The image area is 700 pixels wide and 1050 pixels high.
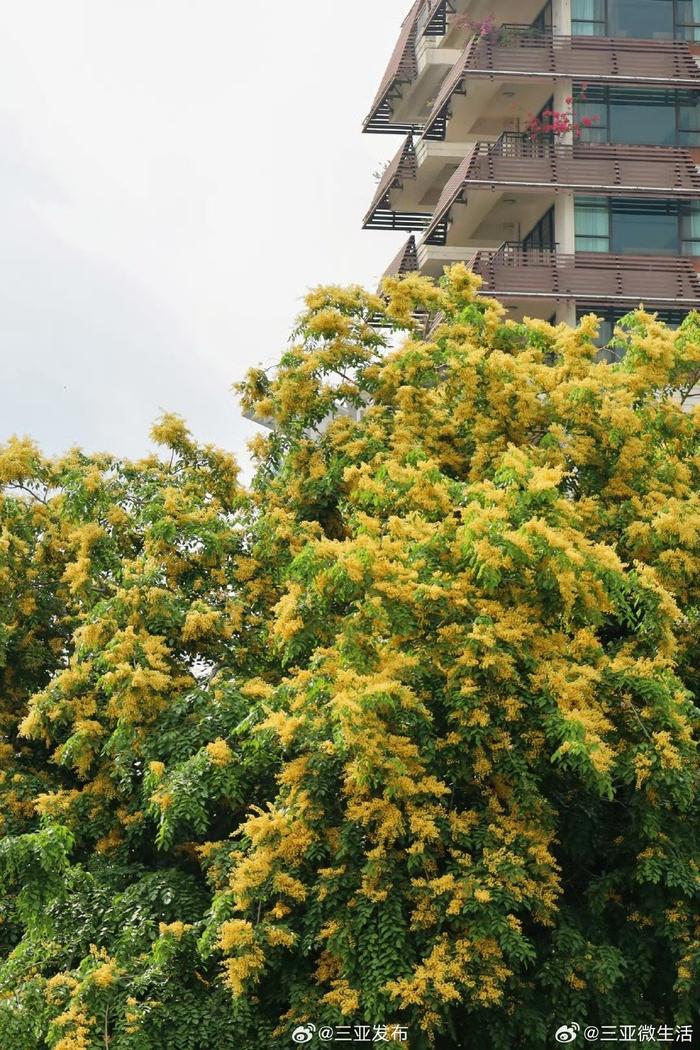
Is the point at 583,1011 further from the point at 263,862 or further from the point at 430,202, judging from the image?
the point at 430,202

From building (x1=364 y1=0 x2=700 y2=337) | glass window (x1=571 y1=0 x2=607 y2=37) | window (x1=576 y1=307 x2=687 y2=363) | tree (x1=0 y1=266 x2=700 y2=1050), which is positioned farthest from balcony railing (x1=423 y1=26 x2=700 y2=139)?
tree (x1=0 y1=266 x2=700 y2=1050)

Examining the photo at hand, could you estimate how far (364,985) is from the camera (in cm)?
1281

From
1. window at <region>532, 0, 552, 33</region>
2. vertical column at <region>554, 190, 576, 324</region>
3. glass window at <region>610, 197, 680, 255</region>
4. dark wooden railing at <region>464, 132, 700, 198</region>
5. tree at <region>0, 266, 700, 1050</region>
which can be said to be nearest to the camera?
tree at <region>0, 266, 700, 1050</region>

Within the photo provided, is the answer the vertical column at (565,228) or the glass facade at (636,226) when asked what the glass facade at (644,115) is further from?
the vertical column at (565,228)

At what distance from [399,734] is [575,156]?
784 inches

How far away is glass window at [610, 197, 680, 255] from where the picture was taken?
101 ft

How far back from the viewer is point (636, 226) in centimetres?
3073

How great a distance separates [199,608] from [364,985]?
4.61 meters

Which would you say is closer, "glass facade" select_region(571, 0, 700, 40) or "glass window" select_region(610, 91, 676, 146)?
"glass window" select_region(610, 91, 676, 146)

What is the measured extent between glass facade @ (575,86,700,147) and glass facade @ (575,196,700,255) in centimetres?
132

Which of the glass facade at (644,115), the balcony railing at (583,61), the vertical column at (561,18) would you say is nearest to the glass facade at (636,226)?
the glass facade at (644,115)

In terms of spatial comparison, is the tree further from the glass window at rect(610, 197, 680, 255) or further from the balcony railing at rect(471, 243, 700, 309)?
the glass window at rect(610, 197, 680, 255)

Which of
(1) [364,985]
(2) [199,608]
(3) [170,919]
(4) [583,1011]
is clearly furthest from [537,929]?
(2) [199,608]
